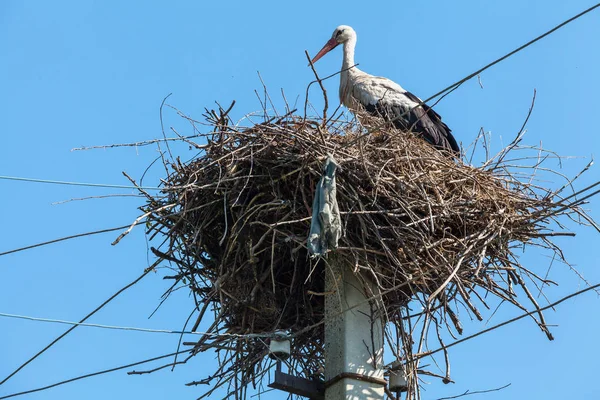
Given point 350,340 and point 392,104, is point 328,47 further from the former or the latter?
point 350,340

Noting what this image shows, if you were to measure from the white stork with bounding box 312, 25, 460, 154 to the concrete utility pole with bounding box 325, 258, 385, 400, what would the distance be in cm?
147

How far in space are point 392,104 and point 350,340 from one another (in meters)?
2.85

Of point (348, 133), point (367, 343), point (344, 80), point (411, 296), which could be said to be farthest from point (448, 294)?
point (344, 80)

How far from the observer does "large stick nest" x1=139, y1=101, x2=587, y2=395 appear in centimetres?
574

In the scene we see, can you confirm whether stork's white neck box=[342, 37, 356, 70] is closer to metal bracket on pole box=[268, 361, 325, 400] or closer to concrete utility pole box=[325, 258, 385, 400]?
concrete utility pole box=[325, 258, 385, 400]

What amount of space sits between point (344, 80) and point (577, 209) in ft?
10.2

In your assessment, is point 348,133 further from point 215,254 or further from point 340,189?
point 215,254

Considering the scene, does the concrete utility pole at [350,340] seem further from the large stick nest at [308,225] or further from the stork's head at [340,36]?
the stork's head at [340,36]

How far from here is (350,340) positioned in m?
5.52

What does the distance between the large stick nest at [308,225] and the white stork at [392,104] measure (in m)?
0.94

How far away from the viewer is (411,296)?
5.95m

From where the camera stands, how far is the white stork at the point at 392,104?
A: 745 cm

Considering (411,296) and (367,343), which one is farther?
(411,296)

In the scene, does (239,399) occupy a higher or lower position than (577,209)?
lower
